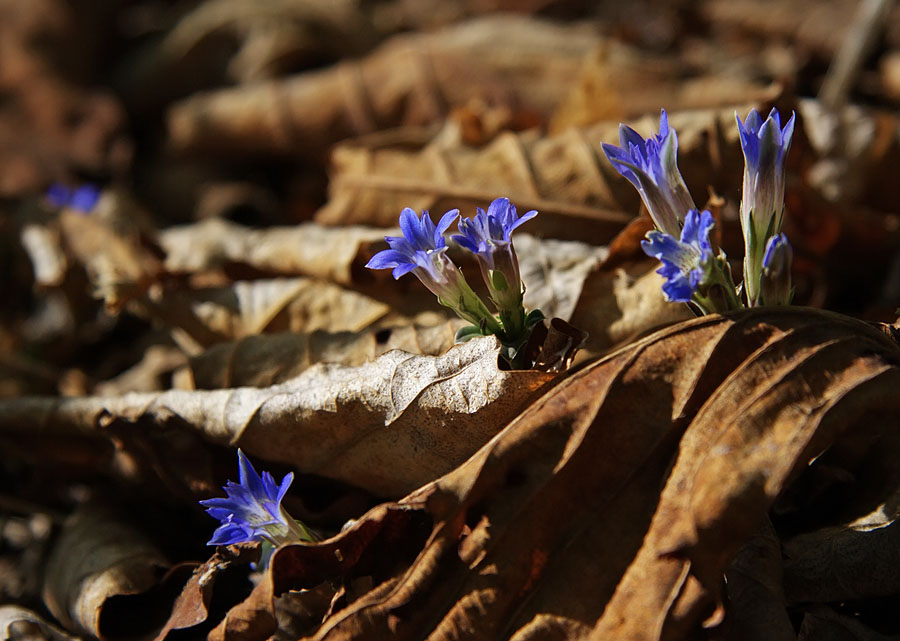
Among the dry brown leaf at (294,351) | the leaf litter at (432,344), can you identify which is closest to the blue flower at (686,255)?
the leaf litter at (432,344)

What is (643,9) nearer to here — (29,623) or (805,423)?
(805,423)

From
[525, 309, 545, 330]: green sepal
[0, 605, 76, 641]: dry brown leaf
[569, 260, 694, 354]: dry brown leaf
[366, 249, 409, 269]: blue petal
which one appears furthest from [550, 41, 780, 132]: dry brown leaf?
[0, 605, 76, 641]: dry brown leaf

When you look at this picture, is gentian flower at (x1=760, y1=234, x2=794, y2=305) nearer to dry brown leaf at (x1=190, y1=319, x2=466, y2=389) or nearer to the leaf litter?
the leaf litter

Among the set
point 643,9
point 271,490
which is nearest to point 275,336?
point 271,490

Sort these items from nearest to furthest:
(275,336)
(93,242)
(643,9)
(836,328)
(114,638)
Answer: (836,328) < (114,638) < (275,336) < (93,242) < (643,9)

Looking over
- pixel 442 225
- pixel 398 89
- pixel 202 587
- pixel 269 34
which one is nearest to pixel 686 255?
pixel 442 225

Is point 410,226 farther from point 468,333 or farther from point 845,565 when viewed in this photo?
point 845,565
